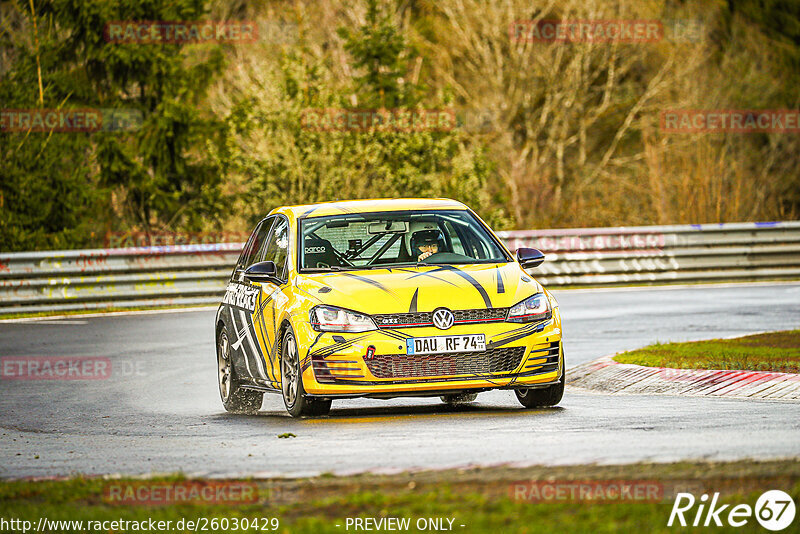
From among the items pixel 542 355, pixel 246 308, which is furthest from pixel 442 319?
pixel 246 308

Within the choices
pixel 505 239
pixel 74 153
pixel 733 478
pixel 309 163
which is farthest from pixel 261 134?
pixel 733 478

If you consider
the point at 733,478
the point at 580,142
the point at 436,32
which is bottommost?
the point at 580,142

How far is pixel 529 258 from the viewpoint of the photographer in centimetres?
1161

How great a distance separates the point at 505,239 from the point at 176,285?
5.84 metres

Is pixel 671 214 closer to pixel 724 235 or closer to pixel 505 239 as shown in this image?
pixel 724 235

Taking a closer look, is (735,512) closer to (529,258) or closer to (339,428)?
(339,428)

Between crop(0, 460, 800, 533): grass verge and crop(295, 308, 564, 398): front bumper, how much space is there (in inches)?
116

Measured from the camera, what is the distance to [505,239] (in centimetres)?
2656

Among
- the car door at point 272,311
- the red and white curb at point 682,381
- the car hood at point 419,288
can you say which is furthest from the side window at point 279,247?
the red and white curb at point 682,381

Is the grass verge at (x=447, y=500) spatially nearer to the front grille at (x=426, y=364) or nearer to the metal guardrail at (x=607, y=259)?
the front grille at (x=426, y=364)

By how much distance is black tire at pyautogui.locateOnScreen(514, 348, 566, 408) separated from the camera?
36.1ft

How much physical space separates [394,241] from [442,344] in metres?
1.59

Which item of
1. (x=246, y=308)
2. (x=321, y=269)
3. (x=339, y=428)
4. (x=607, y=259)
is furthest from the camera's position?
(x=607, y=259)

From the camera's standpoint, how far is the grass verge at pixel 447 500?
6195 millimetres
